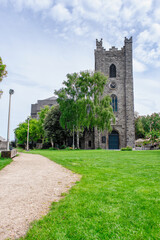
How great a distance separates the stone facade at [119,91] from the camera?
3488 centimetres

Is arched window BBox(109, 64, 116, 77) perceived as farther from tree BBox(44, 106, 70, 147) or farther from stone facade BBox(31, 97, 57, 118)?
stone facade BBox(31, 97, 57, 118)

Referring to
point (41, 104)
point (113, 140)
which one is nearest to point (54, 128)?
point (113, 140)

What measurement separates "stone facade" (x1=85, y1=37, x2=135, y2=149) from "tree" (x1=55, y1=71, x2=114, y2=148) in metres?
5.20

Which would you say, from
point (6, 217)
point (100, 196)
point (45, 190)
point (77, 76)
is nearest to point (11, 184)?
point (45, 190)

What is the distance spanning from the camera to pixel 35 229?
102 inches

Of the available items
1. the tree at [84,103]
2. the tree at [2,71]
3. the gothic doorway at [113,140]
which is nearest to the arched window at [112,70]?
the tree at [84,103]

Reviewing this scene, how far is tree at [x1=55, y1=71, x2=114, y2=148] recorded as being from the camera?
2953 cm

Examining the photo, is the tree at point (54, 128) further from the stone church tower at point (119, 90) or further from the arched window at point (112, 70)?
the arched window at point (112, 70)

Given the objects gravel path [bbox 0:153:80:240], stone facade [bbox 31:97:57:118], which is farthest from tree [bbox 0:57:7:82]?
stone facade [bbox 31:97:57:118]

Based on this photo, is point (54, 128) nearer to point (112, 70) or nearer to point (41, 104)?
point (112, 70)

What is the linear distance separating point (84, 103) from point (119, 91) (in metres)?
10.7

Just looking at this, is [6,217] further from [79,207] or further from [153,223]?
[153,223]

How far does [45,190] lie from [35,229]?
213 centimetres

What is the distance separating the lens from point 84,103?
2941cm
